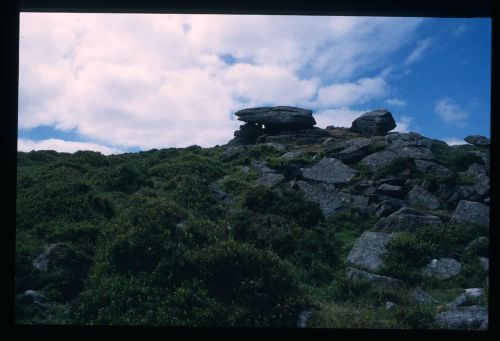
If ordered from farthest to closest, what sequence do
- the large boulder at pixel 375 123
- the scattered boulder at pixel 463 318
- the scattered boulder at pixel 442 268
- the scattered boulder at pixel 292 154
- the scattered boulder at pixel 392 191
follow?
1. the large boulder at pixel 375 123
2. the scattered boulder at pixel 292 154
3. the scattered boulder at pixel 392 191
4. the scattered boulder at pixel 442 268
5. the scattered boulder at pixel 463 318

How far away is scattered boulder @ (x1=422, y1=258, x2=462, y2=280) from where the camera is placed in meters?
12.0

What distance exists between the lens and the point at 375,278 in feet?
37.4

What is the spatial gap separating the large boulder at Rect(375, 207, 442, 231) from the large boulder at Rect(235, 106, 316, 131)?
2117cm

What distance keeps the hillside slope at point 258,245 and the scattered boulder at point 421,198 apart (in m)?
0.07

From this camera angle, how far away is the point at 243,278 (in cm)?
1011

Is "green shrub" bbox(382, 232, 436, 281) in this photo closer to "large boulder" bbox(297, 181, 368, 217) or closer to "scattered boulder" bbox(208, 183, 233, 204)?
"large boulder" bbox(297, 181, 368, 217)

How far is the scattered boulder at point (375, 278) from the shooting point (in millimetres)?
11142

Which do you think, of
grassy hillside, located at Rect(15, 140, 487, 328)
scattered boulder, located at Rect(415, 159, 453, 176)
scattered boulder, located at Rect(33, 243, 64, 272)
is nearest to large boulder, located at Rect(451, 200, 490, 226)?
grassy hillside, located at Rect(15, 140, 487, 328)

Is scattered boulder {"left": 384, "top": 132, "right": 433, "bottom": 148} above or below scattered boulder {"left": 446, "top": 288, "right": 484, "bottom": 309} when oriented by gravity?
above

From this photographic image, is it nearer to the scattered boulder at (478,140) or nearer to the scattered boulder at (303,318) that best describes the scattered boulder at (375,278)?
the scattered boulder at (303,318)

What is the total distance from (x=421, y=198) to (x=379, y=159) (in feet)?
19.0

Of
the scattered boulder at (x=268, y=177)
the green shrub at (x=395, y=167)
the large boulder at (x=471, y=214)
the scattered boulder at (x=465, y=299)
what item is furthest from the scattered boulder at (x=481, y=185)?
the scattered boulder at (x=465, y=299)

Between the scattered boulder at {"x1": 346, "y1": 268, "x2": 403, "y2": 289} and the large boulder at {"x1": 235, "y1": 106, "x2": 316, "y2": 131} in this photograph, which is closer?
the scattered boulder at {"x1": 346, "y1": 268, "x2": 403, "y2": 289}

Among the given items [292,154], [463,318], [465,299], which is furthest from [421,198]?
[463,318]
